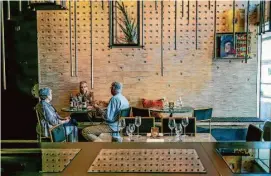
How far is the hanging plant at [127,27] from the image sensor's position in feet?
28.4

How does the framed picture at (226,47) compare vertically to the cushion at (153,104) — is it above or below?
above

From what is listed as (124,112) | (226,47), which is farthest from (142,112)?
(226,47)

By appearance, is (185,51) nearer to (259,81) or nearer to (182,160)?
(259,81)

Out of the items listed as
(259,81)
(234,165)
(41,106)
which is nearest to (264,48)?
(259,81)

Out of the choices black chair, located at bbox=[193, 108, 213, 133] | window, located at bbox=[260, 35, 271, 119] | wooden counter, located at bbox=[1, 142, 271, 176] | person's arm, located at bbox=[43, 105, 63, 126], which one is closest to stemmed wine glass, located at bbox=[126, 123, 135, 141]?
wooden counter, located at bbox=[1, 142, 271, 176]

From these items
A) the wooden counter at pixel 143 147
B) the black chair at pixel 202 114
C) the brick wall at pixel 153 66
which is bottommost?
the black chair at pixel 202 114

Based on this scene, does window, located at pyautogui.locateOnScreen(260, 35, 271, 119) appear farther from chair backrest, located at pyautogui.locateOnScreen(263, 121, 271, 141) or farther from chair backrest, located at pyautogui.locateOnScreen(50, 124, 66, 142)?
chair backrest, located at pyautogui.locateOnScreen(50, 124, 66, 142)

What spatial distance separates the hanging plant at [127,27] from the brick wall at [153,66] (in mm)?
240

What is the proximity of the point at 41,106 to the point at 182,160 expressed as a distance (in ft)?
13.5

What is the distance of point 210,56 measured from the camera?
878 centimetres

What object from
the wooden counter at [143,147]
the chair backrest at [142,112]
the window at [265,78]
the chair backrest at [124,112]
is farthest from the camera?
the window at [265,78]

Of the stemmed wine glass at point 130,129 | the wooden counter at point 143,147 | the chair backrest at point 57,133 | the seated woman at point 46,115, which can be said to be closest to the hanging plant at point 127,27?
the seated woman at point 46,115

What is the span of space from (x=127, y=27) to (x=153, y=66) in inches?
42.9

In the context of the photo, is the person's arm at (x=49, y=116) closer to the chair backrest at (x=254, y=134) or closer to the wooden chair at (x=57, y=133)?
the wooden chair at (x=57, y=133)
